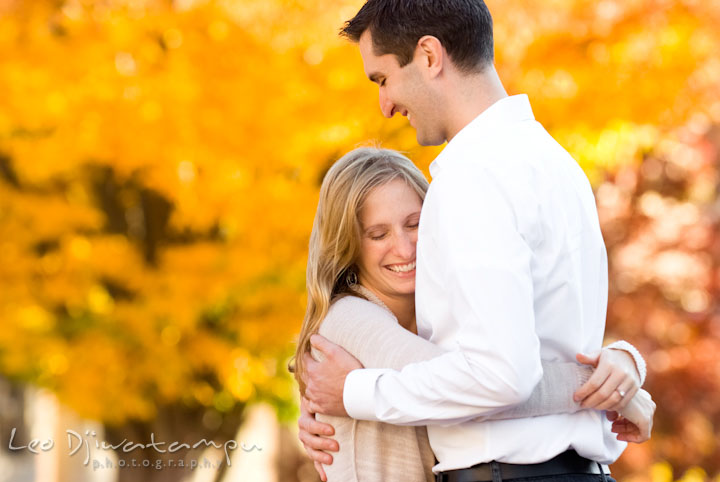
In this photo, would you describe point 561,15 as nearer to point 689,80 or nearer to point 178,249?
point 689,80

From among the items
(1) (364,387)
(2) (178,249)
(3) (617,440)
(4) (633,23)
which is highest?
(4) (633,23)

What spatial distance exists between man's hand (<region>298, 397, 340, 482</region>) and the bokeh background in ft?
8.29

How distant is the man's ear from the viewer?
2.02m

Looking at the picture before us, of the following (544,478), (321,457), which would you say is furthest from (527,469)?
(321,457)

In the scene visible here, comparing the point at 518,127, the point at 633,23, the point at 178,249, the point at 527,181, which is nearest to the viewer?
the point at 527,181

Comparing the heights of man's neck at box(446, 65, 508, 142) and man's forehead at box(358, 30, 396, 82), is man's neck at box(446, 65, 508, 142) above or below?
below

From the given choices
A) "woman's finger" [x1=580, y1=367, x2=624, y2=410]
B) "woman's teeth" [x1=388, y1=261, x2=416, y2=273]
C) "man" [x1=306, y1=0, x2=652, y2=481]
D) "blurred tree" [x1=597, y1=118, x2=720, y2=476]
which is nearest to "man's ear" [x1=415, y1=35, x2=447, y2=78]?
"man" [x1=306, y1=0, x2=652, y2=481]

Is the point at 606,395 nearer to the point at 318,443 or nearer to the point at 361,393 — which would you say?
the point at 361,393

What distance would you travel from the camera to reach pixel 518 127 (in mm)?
1974

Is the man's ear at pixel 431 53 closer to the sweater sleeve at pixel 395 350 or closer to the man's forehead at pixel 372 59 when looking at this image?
the man's forehead at pixel 372 59

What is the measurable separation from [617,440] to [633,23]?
12.5 ft

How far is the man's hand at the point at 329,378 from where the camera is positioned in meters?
2.07

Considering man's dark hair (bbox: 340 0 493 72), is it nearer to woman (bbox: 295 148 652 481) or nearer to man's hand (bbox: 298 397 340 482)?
woman (bbox: 295 148 652 481)

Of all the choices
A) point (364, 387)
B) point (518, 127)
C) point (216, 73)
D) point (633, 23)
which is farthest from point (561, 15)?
point (364, 387)
